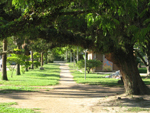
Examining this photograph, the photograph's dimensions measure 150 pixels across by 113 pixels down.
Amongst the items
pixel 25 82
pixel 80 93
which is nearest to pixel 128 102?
pixel 80 93

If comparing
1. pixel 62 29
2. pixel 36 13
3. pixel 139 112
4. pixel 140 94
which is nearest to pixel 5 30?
pixel 36 13

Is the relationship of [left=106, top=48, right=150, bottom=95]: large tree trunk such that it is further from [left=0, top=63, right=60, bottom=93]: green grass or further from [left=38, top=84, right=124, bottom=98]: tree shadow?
[left=0, top=63, right=60, bottom=93]: green grass

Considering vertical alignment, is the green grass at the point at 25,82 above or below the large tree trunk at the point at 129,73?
below

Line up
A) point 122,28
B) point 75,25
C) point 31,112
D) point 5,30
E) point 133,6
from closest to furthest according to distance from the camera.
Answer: point 133,6, point 31,112, point 5,30, point 122,28, point 75,25

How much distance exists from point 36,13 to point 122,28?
11.2 ft

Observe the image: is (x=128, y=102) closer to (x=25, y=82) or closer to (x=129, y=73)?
(x=129, y=73)

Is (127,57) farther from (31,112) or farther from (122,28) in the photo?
(31,112)

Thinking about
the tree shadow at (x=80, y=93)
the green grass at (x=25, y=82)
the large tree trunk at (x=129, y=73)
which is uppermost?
the large tree trunk at (x=129, y=73)

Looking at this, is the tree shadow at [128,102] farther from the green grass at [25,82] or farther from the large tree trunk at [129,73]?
the green grass at [25,82]

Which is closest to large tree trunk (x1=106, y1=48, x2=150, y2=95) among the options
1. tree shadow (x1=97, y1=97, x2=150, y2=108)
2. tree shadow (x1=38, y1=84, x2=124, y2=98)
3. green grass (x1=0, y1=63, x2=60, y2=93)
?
tree shadow (x1=97, y1=97, x2=150, y2=108)

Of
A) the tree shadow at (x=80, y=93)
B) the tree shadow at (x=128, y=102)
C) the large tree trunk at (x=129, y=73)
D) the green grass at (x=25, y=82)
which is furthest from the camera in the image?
the green grass at (x=25, y=82)

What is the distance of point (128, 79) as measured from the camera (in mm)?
10539

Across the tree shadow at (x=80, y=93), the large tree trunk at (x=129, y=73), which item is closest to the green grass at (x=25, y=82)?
the tree shadow at (x=80, y=93)

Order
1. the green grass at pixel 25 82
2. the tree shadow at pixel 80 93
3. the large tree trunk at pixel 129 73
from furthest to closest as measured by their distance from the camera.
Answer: the green grass at pixel 25 82 < the tree shadow at pixel 80 93 < the large tree trunk at pixel 129 73
